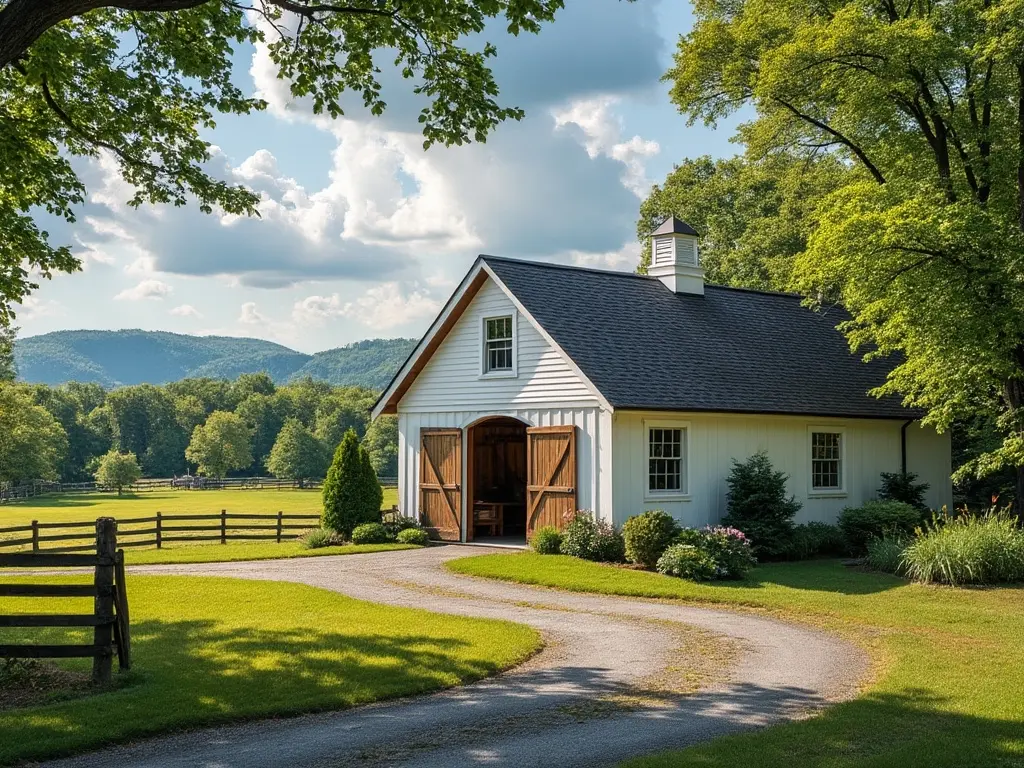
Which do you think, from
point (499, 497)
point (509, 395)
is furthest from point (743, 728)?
point (499, 497)

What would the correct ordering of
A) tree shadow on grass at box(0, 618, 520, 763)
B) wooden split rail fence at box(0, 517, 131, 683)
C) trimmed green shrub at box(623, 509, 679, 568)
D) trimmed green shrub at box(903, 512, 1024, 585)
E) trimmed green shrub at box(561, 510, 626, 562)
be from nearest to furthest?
1. tree shadow on grass at box(0, 618, 520, 763)
2. wooden split rail fence at box(0, 517, 131, 683)
3. trimmed green shrub at box(903, 512, 1024, 585)
4. trimmed green shrub at box(623, 509, 679, 568)
5. trimmed green shrub at box(561, 510, 626, 562)

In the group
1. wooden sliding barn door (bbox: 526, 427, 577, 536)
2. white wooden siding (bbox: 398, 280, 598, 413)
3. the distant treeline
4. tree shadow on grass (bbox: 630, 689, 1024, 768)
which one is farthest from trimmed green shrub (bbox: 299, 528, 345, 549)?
the distant treeline

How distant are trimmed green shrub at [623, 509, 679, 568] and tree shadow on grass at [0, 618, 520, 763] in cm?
778

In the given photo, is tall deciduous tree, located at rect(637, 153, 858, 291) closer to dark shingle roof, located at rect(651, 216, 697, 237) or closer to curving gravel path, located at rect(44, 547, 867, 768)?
dark shingle roof, located at rect(651, 216, 697, 237)

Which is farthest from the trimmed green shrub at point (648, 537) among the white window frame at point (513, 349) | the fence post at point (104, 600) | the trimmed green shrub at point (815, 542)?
the fence post at point (104, 600)

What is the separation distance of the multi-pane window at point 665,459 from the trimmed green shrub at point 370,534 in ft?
24.1

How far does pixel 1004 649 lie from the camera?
1262 cm

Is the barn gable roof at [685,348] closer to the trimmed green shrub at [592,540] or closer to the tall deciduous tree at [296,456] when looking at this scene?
the trimmed green shrub at [592,540]

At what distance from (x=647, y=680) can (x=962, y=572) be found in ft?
33.3

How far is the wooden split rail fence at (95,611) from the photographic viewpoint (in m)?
9.73

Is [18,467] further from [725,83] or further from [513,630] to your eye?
[513,630]

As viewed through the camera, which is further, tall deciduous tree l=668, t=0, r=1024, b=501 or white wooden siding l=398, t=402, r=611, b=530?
white wooden siding l=398, t=402, r=611, b=530

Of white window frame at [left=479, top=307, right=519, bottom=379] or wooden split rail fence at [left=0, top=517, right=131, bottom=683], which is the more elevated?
white window frame at [left=479, top=307, right=519, bottom=379]

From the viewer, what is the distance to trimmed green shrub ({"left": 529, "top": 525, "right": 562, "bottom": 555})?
22.1 meters
